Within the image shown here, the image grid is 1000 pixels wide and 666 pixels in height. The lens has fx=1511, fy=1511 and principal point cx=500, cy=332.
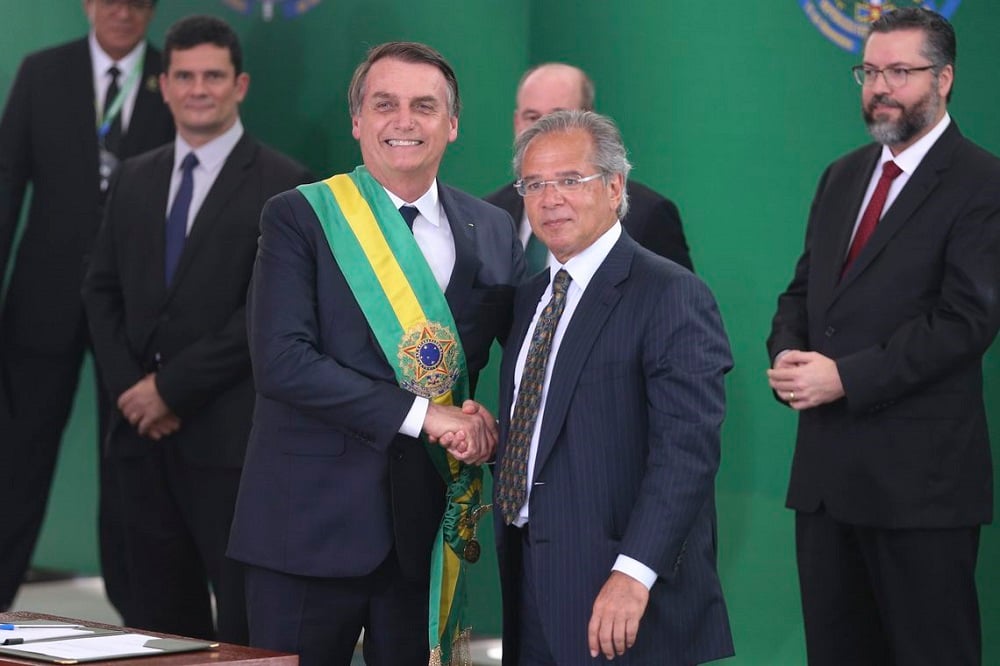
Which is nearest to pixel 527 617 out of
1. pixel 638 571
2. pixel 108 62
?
pixel 638 571

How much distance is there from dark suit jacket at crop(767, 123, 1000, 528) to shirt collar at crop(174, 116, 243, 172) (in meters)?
1.88

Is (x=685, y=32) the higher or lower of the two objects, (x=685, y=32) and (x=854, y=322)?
the higher

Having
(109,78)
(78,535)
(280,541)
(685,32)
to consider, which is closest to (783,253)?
(685,32)

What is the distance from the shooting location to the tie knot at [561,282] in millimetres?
2697

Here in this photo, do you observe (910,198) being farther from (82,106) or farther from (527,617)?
(82,106)

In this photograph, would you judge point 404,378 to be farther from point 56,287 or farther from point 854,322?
point 56,287

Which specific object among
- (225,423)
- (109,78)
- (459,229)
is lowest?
(225,423)

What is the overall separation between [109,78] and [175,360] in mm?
1262

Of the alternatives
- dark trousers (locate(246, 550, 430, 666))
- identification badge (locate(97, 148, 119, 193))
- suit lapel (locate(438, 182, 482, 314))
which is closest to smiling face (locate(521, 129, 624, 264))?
suit lapel (locate(438, 182, 482, 314))

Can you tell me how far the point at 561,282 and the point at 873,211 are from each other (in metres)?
1.09

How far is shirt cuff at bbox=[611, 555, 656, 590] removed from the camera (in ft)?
8.09

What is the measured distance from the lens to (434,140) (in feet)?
9.67

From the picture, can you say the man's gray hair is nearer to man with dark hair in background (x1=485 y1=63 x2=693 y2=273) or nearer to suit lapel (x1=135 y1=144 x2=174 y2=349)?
man with dark hair in background (x1=485 y1=63 x2=693 y2=273)

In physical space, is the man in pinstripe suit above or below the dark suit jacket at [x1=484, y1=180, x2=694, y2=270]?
below
